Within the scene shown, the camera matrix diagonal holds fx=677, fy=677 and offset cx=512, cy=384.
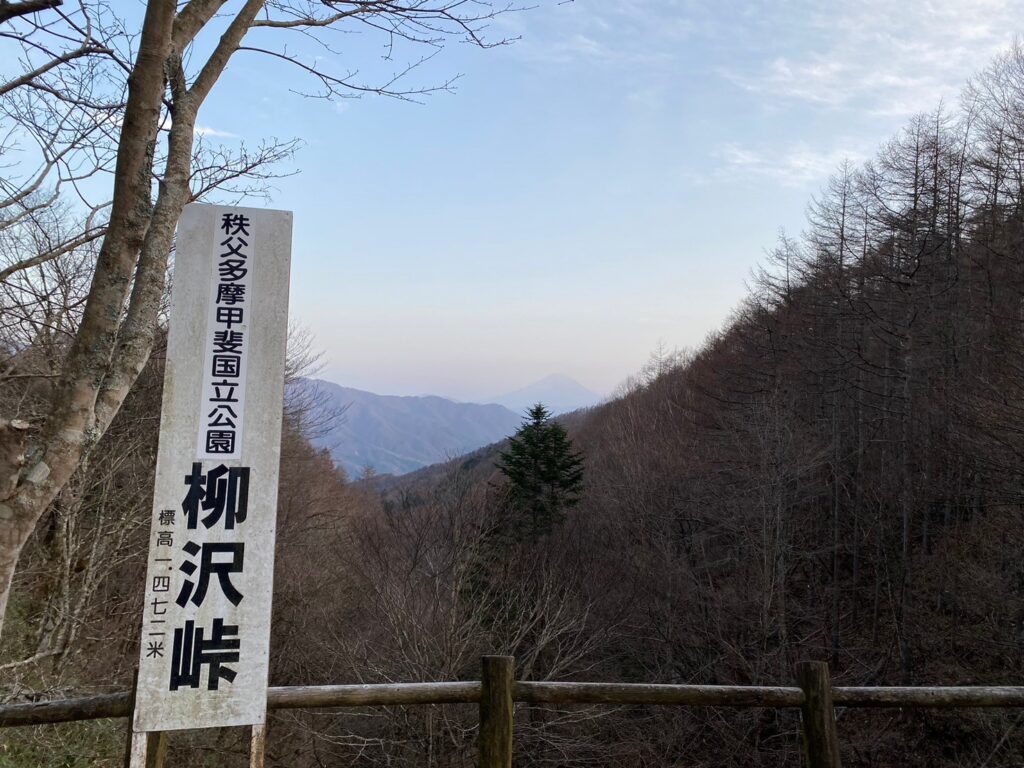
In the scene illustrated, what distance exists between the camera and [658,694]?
328 centimetres

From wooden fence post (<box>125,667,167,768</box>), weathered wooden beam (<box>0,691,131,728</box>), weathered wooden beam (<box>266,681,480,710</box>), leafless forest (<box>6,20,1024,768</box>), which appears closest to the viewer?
wooden fence post (<box>125,667,167,768</box>)

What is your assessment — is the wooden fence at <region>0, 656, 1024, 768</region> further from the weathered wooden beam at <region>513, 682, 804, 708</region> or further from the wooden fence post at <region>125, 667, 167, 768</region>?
the wooden fence post at <region>125, 667, 167, 768</region>

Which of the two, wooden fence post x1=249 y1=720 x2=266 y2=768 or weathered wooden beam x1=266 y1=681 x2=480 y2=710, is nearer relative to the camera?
wooden fence post x1=249 y1=720 x2=266 y2=768

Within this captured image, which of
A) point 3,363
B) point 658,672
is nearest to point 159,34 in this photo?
point 3,363

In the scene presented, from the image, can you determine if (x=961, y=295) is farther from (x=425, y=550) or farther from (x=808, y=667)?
(x=808, y=667)

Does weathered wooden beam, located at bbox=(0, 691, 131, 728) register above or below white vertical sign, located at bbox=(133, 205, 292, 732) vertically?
below

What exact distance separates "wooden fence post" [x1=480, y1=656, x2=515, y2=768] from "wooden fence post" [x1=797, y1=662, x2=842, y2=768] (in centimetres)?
143

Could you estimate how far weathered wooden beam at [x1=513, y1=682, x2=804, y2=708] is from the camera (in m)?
3.27

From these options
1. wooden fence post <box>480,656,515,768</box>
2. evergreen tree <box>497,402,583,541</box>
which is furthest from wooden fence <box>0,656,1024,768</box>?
evergreen tree <box>497,402,583,541</box>

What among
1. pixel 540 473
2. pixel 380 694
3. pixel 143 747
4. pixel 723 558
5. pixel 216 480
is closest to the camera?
pixel 143 747

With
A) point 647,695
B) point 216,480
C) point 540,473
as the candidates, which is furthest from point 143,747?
point 540,473

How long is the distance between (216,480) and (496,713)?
172 centimetres

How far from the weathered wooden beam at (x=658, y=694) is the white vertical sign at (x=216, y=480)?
1323 millimetres

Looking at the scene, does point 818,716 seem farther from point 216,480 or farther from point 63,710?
point 63,710
